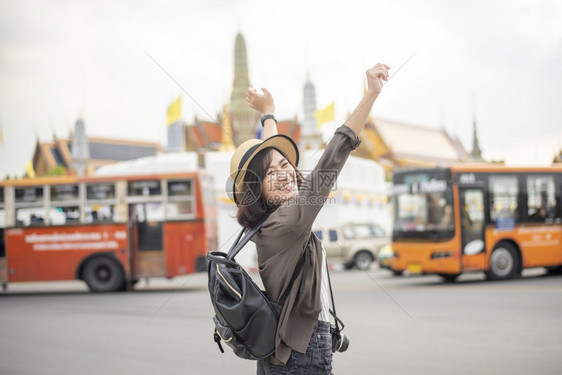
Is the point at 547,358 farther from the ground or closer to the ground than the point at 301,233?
closer to the ground

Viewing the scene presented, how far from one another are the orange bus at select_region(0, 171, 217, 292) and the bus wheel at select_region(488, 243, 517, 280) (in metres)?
6.20

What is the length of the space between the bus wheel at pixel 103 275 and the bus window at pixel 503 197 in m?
8.15

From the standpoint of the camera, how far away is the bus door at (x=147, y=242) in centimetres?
1462

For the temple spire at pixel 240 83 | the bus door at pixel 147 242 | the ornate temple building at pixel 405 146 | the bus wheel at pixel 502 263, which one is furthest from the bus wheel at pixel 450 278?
the temple spire at pixel 240 83

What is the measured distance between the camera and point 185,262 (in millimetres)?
14484

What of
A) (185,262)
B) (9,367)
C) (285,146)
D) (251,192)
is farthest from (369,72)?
(185,262)

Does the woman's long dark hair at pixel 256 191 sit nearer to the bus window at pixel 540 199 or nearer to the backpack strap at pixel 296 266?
the backpack strap at pixel 296 266

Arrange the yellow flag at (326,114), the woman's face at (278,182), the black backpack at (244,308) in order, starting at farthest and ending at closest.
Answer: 1. the yellow flag at (326,114)
2. the woman's face at (278,182)
3. the black backpack at (244,308)

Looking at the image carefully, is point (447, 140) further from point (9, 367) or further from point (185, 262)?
point (9, 367)

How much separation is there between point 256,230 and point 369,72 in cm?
70

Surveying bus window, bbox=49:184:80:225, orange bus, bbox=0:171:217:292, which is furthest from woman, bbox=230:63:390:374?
bus window, bbox=49:184:80:225

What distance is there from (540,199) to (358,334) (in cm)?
878

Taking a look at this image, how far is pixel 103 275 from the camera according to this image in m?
14.7

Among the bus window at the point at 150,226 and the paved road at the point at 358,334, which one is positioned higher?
the bus window at the point at 150,226
